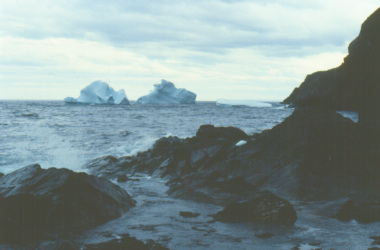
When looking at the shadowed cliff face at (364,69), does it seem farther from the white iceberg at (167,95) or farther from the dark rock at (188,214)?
the white iceberg at (167,95)

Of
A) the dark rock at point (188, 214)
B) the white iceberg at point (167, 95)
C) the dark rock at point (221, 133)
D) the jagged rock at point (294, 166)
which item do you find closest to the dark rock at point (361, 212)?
the jagged rock at point (294, 166)

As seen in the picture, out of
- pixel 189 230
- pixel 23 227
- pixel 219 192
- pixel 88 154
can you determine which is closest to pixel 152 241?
pixel 189 230

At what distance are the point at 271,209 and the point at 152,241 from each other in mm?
1793

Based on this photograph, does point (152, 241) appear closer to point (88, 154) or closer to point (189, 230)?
point (189, 230)

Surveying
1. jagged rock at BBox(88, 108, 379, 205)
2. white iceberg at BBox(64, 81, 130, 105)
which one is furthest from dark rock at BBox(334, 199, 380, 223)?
white iceberg at BBox(64, 81, 130, 105)

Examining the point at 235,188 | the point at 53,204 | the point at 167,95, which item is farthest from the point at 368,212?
the point at 167,95

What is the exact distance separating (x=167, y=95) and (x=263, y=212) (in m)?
79.1

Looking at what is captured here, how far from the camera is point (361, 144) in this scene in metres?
7.48

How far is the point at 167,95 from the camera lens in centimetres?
8362

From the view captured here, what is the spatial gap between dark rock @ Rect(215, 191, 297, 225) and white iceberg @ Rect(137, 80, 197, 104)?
75061 mm

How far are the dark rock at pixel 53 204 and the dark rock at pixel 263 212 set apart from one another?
67.7 inches

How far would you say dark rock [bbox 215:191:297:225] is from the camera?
5.09m

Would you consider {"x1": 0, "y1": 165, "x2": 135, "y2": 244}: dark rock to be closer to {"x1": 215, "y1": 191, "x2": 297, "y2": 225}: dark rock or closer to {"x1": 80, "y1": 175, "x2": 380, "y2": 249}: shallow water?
{"x1": 80, "y1": 175, "x2": 380, "y2": 249}: shallow water

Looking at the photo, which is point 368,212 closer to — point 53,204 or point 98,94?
point 53,204
